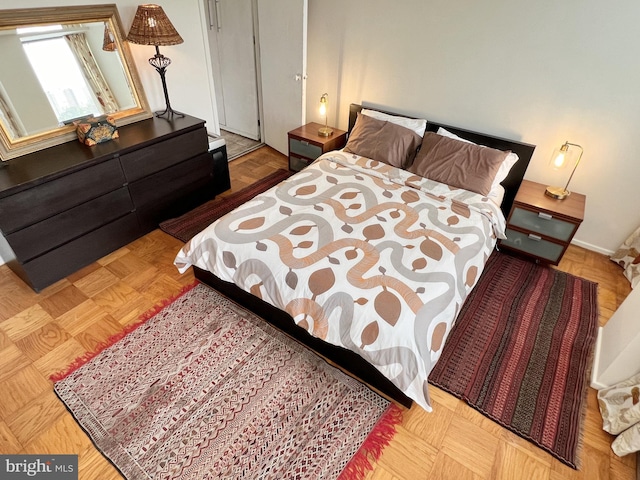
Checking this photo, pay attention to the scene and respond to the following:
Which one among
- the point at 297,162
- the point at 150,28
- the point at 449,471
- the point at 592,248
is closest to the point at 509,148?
the point at 592,248

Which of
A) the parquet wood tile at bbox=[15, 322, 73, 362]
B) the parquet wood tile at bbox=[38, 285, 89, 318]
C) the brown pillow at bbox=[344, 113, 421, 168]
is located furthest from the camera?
the brown pillow at bbox=[344, 113, 421, 168]

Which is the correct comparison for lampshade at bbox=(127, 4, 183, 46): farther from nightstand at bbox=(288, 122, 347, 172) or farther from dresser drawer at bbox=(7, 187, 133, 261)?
nightstand at bbox=(288, 122, 347, 172)

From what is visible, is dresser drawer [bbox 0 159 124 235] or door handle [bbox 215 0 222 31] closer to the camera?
dresser drawer [bbox 0 159 124 235]

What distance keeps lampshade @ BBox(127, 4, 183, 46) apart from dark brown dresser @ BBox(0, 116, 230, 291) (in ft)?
1.91

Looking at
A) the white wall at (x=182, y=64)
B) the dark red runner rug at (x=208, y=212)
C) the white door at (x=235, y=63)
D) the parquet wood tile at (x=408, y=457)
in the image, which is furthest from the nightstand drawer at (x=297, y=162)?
the parquet wood tile at (x=408, y=457)

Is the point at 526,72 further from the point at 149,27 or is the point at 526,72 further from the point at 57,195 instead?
the point at 57,195

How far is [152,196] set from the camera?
9.11 feet

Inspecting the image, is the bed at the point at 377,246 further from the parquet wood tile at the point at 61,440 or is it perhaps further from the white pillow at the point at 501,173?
the parquet wood tile at the point at 61,440

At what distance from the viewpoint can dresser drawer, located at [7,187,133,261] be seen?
6.97 ft

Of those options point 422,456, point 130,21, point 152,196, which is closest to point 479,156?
point 422,456

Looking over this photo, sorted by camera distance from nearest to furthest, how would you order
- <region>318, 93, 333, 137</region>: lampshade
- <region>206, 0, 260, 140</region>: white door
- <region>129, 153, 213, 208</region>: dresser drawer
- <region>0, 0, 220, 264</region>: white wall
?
1. <region>129, 153, 213, 208</region>: dresser drawer
2. <region>0, 0, 220, 264</region>: white wall
3. <region>318, 93, 333, 137</region>: lampshade
4. <region>206, 0, 260, 140</region>: white door

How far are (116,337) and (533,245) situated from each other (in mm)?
2857

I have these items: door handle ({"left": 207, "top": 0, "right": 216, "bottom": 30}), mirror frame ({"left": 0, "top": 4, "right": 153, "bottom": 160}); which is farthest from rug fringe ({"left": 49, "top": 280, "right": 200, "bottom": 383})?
door handle ({"left": 207, "top": 0, "right": 216, "bottom": 30})

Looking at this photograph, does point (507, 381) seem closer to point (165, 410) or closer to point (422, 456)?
point (422, 456)
